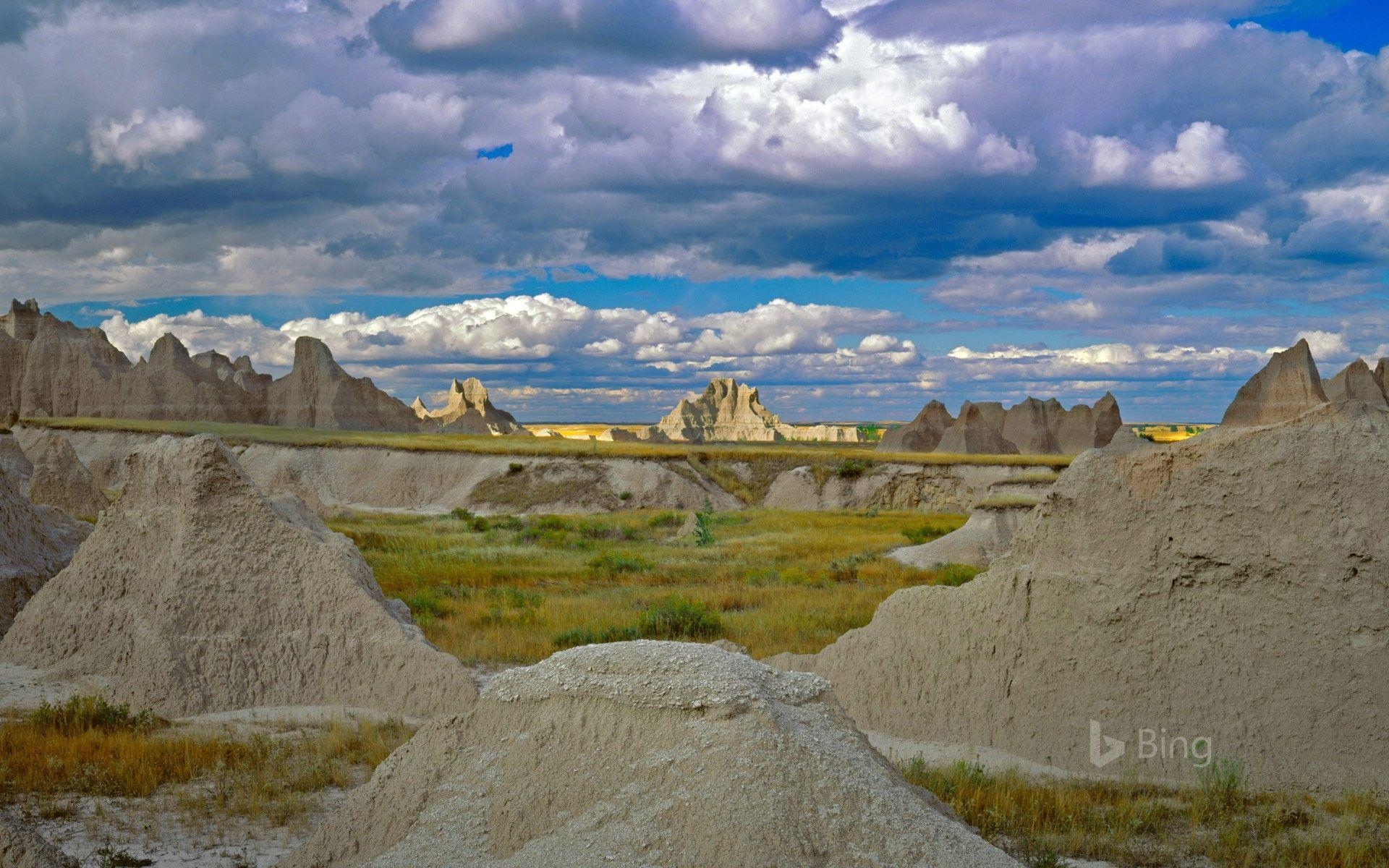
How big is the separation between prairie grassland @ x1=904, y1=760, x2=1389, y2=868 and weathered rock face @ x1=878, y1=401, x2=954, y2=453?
74785mm

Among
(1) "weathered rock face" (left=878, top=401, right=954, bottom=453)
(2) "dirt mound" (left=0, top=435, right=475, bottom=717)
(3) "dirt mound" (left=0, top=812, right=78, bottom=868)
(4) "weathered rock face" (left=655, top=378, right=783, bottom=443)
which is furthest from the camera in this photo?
(4) "weathered rock face" (left=655, top=378, right=783, bottom=443)

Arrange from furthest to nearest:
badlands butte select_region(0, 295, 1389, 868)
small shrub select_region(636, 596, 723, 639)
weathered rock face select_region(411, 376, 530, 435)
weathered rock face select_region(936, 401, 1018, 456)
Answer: weathered rock face select_region(411, 376, 530, 435) → weathered rock face select_region(936, 401, 1018, 456) → small shrub select_region(636, 596, 723, 639) → badlands butte select_region(0, 295, 1389, 868)

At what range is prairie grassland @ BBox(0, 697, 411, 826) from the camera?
7.41 meters

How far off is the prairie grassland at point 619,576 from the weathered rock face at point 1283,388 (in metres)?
36.2

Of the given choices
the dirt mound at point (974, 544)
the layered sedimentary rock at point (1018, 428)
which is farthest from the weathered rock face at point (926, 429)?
the dirt mound at point (974, 544)

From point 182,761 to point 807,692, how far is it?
5305 millimetres

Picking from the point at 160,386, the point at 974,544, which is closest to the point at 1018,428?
the point at 974,544

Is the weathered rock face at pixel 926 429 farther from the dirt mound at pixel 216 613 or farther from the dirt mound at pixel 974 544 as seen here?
the dirt mound at pixel 216 613

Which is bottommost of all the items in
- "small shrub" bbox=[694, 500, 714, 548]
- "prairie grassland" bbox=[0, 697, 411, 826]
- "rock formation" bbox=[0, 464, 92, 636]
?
"small shrub" bbox=[694, 500, 714, 548]

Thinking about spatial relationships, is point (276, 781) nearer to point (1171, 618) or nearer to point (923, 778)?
point (923, 778)

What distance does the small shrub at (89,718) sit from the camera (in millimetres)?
8984

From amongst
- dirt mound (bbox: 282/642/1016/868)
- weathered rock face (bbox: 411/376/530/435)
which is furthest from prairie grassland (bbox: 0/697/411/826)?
weathered rock face (bbox: 411/376/530/435)

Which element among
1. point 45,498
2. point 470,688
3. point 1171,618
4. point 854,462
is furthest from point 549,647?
A: point 854,462

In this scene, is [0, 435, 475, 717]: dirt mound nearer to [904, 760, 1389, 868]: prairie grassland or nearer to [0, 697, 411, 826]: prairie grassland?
[0, 697, 411, 826]: prairie grassland
